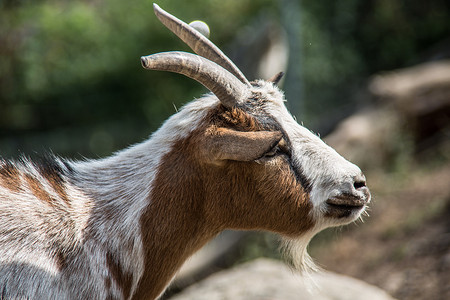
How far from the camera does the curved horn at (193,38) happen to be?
301cm

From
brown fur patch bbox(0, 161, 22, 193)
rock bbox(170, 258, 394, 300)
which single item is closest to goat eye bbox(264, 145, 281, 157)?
brown fur patch bbox(0, 161, 22, 193)

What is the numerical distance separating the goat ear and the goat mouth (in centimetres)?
54

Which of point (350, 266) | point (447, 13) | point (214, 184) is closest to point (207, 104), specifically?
point (214, 184)

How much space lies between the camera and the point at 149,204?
2943mm

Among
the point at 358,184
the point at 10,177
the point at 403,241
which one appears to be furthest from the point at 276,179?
the point at 403,241

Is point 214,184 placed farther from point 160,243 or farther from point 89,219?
point 89,219

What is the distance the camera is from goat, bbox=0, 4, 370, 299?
2770mm

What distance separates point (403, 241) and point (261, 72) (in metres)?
3.03

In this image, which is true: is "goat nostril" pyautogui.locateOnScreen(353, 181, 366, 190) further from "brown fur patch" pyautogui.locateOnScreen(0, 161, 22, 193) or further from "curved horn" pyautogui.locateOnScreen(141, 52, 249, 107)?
"brown fur patch" pyautogui.locateOnScreen(0, 161, 22, 193)

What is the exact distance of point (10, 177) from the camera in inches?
113

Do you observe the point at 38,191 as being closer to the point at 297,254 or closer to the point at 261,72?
the point at 297,254

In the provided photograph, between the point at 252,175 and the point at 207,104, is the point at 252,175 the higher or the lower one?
the lower one

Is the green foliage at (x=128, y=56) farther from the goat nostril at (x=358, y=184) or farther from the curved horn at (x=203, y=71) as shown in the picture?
the curved horn at (x=203, y=71)

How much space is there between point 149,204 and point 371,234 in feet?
15.0
